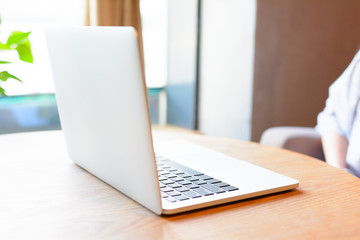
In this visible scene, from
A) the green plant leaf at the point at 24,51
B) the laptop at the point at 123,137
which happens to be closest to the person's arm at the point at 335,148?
the laptop at the point at 123,137

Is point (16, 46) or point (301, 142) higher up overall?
point (16, 46)

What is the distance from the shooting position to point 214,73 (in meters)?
3.47

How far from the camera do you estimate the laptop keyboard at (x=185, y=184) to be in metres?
0.71

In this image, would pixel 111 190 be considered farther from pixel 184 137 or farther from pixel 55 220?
pixel 184 137

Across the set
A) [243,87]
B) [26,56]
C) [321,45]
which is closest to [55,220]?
[26,56]

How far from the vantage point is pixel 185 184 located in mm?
759

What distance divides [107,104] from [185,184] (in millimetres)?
186

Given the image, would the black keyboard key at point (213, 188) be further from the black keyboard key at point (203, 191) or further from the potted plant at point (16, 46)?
the potted plant at point (16, 46)

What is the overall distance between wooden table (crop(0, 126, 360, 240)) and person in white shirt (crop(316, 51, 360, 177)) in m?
0.50

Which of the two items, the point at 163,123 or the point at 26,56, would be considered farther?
the point at 163,123

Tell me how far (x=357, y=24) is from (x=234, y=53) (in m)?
1.05

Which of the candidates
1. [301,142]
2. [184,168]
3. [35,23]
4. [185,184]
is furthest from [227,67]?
[185,184]

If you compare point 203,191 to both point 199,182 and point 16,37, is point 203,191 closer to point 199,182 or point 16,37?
point 199,182

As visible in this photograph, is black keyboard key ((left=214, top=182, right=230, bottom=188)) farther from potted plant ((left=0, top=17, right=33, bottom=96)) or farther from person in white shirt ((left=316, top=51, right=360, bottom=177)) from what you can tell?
person in white shirt ((left=316, top=51, right=360, bottom=177))
